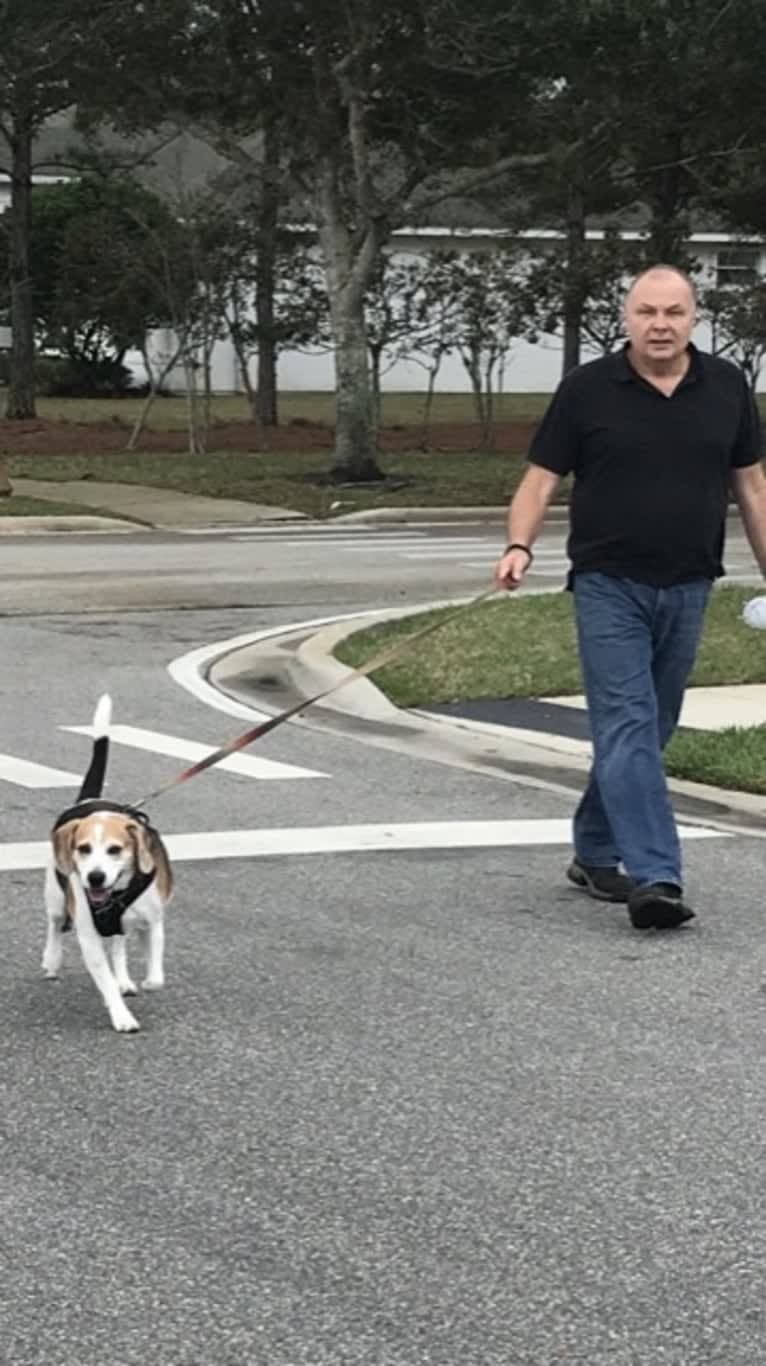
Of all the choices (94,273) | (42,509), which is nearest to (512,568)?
(42,509)

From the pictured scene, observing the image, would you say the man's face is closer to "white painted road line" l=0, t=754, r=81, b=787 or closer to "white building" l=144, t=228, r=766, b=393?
"white painted road line" l=0, t=754, r=81, b=787

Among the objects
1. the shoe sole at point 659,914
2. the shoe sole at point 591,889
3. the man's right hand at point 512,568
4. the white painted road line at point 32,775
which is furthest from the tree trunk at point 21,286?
the shoe sole at point 659,914

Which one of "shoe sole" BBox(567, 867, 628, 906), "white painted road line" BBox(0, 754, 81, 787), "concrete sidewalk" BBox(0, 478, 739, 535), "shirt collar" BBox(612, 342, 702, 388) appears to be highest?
"shirt collar" BBox(612, 342, 702, 388)

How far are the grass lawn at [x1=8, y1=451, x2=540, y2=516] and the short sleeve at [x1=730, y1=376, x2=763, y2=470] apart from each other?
1821cm

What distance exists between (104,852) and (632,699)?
6.77 feet

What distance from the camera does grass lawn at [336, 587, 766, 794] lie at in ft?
32.2

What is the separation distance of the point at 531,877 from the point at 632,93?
19550mm

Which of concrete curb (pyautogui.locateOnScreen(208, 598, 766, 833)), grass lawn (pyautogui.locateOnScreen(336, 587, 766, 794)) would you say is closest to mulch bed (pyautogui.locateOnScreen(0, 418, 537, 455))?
concrete curb (pyautogui.locateOnScreen(208, 598, 766, 833))

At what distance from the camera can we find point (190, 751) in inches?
396

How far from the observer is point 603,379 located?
6.83m

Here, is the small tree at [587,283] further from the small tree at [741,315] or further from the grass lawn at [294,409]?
the grass lawn at [294,409]

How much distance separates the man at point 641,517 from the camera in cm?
679

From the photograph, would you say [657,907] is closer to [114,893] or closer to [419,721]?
[114,893]

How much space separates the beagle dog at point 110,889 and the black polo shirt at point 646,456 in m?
1.90
